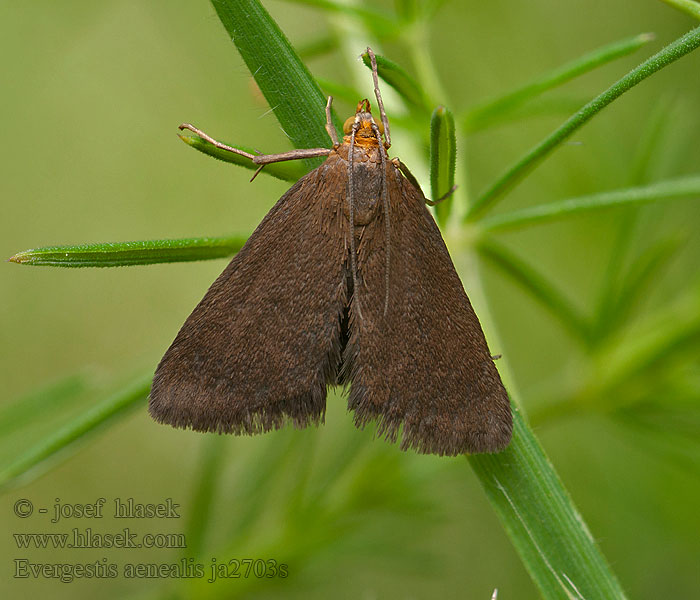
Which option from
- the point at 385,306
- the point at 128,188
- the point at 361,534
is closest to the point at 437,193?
the point at 385,306

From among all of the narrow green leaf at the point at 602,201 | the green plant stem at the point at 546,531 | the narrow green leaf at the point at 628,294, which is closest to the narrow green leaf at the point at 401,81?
the narrow green leaf at the point at 602,201

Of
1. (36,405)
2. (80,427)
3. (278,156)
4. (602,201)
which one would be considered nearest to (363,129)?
(278,156)

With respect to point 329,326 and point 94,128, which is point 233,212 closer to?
point 94,128

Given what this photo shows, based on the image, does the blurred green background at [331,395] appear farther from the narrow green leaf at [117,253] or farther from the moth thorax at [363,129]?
the narrow green leaf at [117,253]

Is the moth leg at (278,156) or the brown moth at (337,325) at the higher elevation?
the moth leg at (278,156)

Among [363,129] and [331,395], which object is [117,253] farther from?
[331,395]

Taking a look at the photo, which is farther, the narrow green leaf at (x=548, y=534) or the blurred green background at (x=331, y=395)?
the blurred green background at (x=331, y=395)

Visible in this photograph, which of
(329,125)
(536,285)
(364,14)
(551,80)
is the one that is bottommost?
(536,285)
